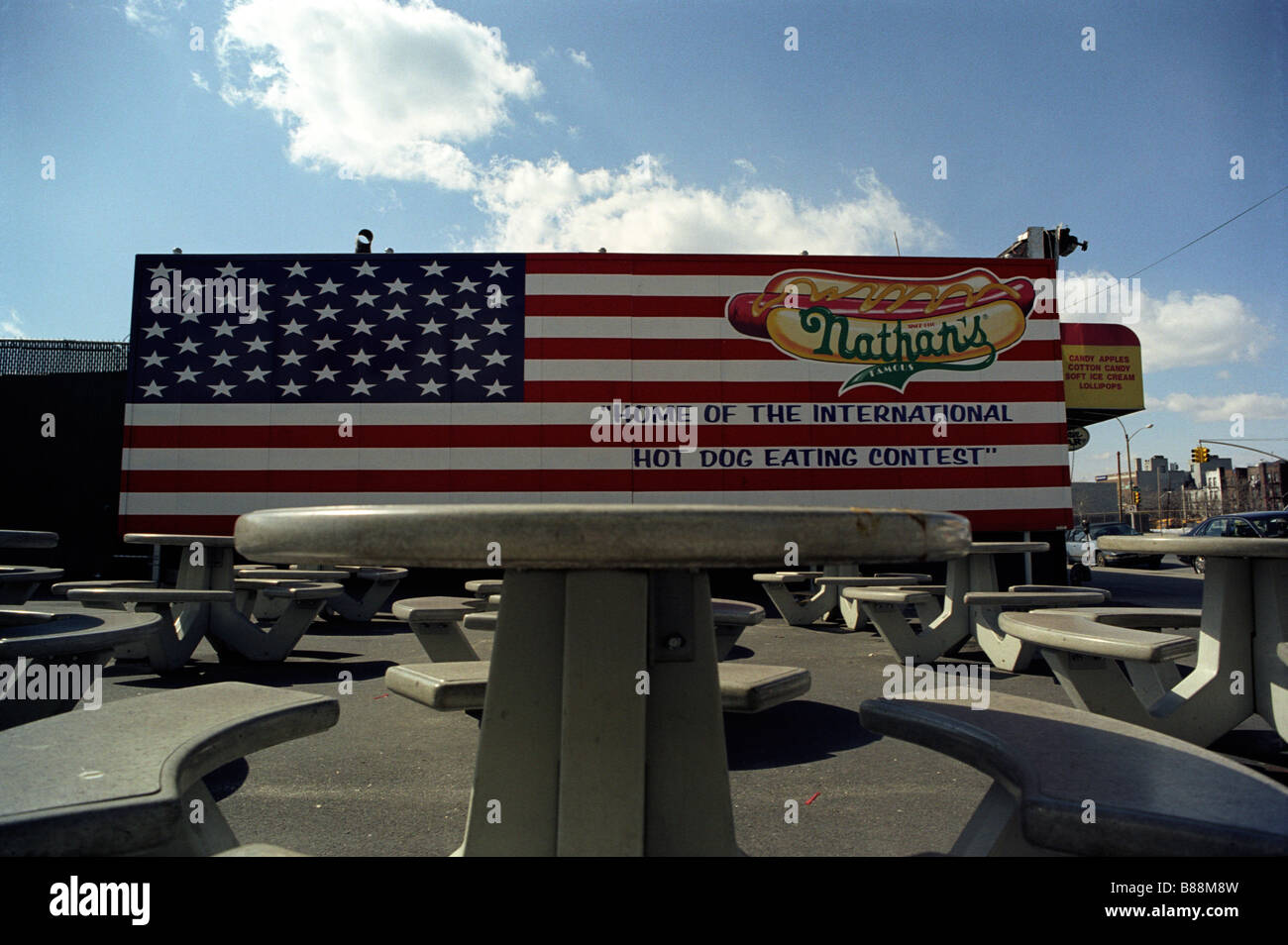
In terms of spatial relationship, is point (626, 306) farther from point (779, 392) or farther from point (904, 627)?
point (904, 627)

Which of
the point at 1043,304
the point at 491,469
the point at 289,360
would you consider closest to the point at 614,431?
the point at 491,469

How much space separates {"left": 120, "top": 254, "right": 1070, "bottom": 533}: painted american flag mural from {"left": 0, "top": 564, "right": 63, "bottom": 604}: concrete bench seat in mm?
3454

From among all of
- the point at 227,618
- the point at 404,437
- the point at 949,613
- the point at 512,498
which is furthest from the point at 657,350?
the point at 227,618

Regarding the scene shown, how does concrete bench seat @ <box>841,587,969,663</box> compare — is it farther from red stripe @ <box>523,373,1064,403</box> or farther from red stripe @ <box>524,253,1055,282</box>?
red stripe @ <box>524,253,1055,282</box>

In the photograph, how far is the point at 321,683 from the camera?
3.66 metres

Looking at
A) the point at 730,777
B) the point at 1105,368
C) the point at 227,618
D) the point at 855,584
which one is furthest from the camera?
the point at 1105,368

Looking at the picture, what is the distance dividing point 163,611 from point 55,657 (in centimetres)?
271

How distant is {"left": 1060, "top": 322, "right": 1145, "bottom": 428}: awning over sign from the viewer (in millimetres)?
10953

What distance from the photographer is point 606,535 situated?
2.39 ft

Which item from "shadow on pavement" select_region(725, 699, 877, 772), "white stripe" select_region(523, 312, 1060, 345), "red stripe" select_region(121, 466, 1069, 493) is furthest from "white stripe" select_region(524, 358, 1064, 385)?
"shadow on pavement" select_region(725, 699, 877, 772)

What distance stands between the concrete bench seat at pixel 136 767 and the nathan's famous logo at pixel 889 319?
23.1ft
